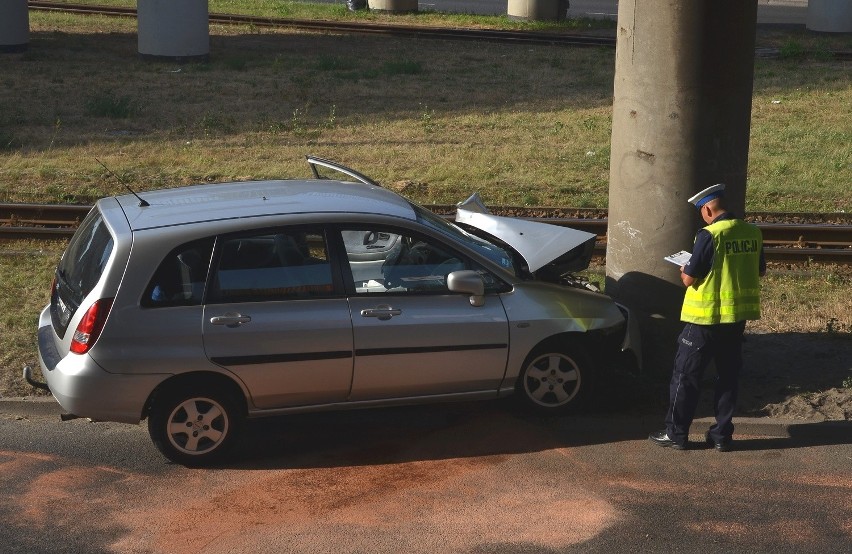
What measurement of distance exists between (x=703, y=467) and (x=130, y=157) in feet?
37.1

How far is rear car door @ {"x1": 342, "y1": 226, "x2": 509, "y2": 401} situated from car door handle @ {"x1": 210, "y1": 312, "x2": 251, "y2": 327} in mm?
655

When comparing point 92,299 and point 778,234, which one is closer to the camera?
point 92,299

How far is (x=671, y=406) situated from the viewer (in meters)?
7.05

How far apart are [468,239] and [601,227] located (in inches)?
192

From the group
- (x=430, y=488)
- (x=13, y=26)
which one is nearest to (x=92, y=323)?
(x=430, y=488)

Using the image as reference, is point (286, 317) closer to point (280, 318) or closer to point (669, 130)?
point (280, 318)

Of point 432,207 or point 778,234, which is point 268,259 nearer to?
point 432,207

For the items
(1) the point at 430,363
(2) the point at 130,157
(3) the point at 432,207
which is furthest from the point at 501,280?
(2) the point at 130,157

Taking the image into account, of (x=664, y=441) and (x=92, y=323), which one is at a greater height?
(x=92, y=323)

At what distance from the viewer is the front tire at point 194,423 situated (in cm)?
668

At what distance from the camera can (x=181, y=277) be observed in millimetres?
6648

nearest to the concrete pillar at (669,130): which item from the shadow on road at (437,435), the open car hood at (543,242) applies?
the open car hood at (543,242)

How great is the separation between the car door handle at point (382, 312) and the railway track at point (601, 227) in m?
5.18

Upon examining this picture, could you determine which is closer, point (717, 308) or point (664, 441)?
point (717, 308)
